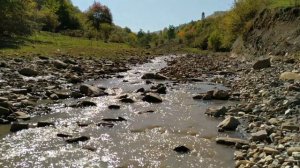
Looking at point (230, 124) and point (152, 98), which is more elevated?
point (230, 124)

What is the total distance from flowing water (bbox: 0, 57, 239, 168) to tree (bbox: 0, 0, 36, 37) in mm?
32410

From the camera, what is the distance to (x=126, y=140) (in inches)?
631

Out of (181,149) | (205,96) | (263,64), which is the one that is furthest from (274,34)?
(181,149)

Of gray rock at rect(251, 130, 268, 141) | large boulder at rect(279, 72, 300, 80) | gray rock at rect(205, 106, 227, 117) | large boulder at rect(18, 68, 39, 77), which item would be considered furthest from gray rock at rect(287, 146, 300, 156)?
large boulder at rect(18, 68, 39, 77)

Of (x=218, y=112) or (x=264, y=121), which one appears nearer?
(x=264, y=121)

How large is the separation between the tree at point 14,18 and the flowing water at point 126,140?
1276 inches

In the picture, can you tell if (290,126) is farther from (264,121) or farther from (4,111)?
(4,111)

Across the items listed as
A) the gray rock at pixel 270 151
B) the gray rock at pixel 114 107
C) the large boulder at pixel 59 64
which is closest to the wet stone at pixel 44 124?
the gray rock at pixel 114 107

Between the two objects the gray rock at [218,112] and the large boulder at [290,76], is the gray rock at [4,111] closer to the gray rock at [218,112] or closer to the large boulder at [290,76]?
the gray rock at [218,112]

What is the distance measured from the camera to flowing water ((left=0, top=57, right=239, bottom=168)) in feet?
43.4

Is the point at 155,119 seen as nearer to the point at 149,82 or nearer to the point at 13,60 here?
the point at 149,82

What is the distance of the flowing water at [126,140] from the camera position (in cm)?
1324

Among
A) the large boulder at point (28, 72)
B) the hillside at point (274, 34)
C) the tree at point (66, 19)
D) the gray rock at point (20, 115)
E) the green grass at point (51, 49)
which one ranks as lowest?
the gray rock at point (20, 115)

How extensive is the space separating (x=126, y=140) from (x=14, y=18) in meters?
43.1
